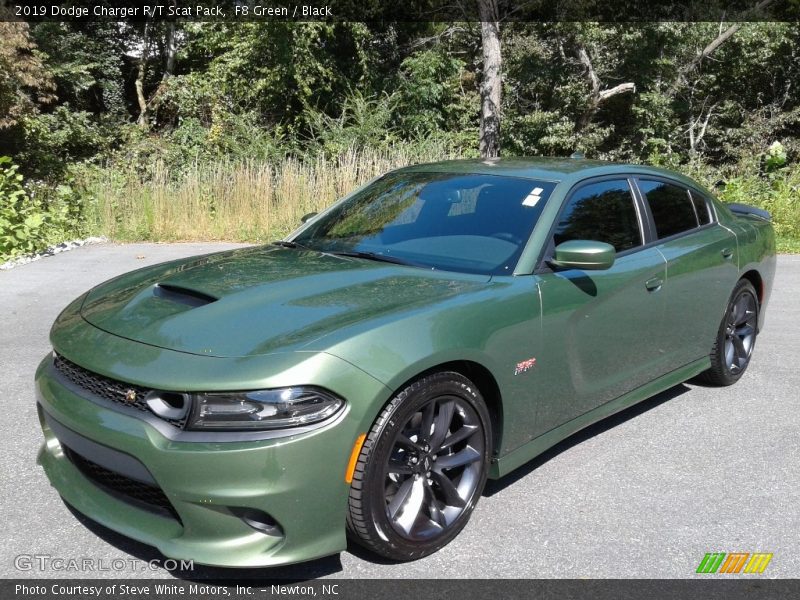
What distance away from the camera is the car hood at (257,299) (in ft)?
9.54

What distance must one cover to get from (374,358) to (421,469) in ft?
1.84

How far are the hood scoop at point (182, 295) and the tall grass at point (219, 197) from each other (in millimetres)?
9323

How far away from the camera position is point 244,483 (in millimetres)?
2604

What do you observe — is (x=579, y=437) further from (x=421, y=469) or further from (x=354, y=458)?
(x=354, y=458)

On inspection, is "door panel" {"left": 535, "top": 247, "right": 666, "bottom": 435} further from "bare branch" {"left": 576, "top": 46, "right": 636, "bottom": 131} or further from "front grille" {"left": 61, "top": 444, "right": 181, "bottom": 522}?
"bare branch" {"left": 576, "top": 46, "right": 636, "bottom": 131}

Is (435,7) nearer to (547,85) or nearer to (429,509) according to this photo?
(547,85)

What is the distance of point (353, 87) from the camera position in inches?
874

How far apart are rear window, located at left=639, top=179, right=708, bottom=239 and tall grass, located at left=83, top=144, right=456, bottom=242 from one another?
28.7ft

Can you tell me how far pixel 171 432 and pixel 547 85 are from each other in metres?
20.8

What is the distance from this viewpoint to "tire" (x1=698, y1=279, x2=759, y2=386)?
202 inches

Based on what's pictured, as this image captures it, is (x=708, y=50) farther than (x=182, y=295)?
Yes

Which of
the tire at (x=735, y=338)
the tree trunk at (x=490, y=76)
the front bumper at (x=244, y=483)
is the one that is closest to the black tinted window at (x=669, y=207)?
the tire at (x=735, y=338)

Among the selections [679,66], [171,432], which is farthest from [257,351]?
[679,66]

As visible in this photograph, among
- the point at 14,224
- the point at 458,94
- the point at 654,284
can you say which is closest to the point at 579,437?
the point at 654,284
